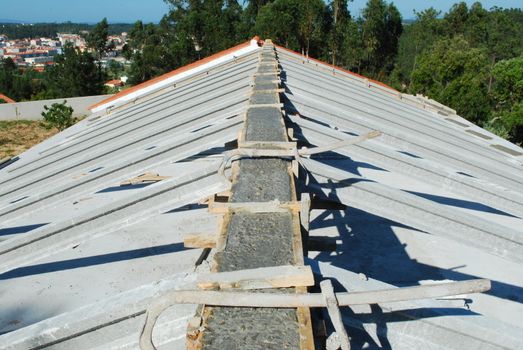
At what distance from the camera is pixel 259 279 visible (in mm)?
1429

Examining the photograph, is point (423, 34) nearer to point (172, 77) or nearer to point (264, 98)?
point (172, 77)

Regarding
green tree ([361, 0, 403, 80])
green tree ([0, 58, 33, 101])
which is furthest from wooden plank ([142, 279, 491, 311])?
green tree ([0, 58, 33, 101])

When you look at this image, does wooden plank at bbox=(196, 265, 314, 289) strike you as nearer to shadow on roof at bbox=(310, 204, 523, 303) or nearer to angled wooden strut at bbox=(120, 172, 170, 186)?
shadow on roof at bbox=(310, 204, 523, 303)

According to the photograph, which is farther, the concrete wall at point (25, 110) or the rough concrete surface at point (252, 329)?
the concrete wall at point (25, 110)

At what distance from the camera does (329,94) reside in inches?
247

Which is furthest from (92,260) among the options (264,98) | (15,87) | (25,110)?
(15,87)

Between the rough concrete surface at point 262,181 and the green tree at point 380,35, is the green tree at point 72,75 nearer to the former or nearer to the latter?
the green tree at point 380,35

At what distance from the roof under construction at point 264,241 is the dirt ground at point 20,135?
16585 millimetres

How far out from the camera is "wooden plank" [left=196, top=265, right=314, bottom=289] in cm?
142

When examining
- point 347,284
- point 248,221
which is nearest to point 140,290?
point 248,221

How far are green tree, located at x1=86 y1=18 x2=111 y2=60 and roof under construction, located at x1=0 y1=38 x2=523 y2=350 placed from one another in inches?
2152

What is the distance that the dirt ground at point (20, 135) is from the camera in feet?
66.5

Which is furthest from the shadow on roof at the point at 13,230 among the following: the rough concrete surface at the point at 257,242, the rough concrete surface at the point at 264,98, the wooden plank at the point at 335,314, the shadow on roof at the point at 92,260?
the wooden plank at the point at 335,314

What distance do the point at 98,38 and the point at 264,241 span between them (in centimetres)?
6025
